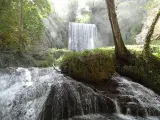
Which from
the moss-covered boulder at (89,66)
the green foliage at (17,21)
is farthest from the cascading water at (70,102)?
the green foliage at (17,21)

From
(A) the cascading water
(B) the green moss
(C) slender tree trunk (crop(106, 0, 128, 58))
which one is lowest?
(A) the cascading water

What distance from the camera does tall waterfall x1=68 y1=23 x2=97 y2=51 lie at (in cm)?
2217

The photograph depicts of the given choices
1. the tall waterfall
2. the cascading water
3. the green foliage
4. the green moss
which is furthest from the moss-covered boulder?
the tall waterfall

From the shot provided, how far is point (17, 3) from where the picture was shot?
38.7ft

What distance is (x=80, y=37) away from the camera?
22312mm

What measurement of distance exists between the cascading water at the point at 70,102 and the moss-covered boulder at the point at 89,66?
45 centimetres

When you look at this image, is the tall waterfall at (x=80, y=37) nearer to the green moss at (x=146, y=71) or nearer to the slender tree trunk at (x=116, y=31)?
the slender tree trunk at (x=116, y=31)

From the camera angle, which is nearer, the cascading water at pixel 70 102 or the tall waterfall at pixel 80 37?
the cascading water at pixel 70 102

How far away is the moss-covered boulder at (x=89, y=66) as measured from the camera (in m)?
7.12

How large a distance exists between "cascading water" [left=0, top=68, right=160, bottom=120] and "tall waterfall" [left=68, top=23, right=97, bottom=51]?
15.2m

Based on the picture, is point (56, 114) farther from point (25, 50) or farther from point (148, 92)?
point (25, 50)

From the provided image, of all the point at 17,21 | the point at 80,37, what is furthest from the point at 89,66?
the point at 80,37

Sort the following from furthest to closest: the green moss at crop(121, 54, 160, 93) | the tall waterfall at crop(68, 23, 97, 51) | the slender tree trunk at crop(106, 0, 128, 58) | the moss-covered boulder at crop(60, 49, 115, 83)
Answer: the tall waterfall at crop(68, 23, 97, 51) < the slender tree trunk at crop(106, 0, 128, 58) < the green moss at crop(121, 54, 160, 93) < the moss-covered boulder at crop(60, 49, 115, 83)

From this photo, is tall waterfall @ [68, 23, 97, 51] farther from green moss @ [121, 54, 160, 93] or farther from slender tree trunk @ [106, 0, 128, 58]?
green moss @ [121, 54, 160, 93]
